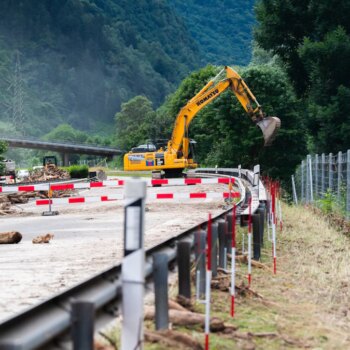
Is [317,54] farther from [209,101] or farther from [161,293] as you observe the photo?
[161,293]

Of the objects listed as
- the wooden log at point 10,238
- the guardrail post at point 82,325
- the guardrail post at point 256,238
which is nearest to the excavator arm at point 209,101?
the wooden log at point 10,238

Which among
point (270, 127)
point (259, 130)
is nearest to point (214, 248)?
point (270, 127)

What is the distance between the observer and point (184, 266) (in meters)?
6.15

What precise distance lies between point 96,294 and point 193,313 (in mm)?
1483

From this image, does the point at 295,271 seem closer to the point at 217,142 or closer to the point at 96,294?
the point at 96,294

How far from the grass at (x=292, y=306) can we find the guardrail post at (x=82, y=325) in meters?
1.32

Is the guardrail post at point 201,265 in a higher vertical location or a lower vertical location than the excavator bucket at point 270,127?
lower

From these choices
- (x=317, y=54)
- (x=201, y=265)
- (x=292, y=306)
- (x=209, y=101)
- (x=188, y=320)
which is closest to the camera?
(x=188, y=320)

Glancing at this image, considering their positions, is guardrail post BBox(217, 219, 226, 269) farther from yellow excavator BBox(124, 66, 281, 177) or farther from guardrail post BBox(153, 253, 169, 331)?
yellow excavator BBox(124, 66, 281, 177)

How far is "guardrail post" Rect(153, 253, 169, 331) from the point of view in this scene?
5336mm

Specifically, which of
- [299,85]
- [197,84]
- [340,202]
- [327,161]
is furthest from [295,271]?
[197,84]

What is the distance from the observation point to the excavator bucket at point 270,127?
119 ft

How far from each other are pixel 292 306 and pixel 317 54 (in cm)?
3839

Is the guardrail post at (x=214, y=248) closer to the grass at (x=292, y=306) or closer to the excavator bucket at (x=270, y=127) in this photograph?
the grass at (x=292, y=306)
